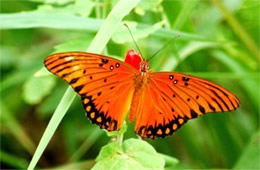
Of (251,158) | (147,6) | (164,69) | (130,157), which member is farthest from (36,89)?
(130,157)

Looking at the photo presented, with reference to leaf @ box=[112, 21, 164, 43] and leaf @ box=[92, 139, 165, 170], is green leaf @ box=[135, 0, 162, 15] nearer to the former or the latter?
leaf @ box=[112, 21, 164, 43]

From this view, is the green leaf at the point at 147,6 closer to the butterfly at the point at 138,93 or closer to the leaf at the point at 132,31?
the leaf at the point at 132,31

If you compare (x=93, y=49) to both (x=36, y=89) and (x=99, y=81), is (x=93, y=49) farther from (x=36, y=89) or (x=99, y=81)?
(x=36, y=89)

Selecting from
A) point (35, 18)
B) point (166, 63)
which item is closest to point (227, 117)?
point (166, 63)

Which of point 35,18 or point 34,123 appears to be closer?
point 35,18

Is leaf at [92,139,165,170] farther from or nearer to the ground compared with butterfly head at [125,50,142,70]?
→ nearer to the ground

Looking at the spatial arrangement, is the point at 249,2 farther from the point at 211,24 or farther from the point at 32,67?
the point at 32,67

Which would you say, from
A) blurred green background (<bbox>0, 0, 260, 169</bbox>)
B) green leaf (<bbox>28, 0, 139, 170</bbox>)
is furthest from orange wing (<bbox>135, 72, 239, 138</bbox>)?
blurred green background (<bbox>0, 0, 260, 169</bbox>)
